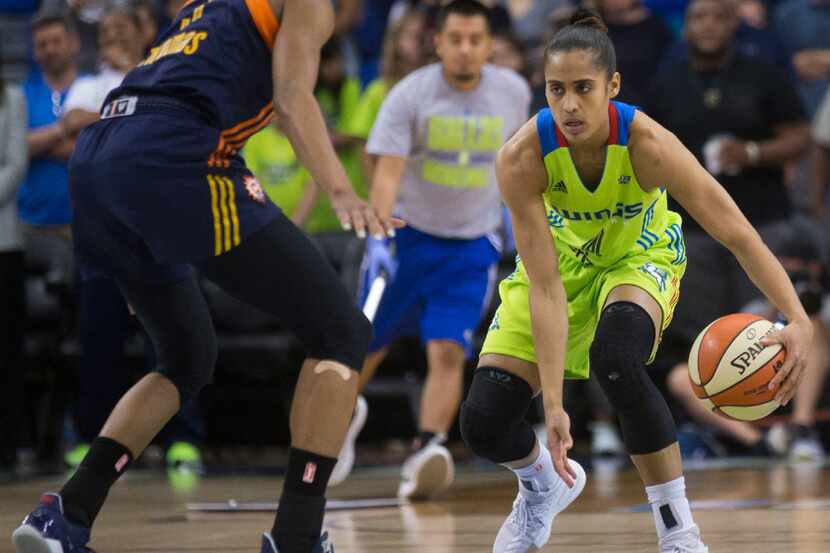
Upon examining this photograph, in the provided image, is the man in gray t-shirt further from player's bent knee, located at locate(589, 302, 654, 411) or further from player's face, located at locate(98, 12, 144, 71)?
player's bent knee, located at locate(589, 302, 654, 411)

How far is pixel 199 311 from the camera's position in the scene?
4961 millimetres

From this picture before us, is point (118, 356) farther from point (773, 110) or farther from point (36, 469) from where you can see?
point (773, 110)

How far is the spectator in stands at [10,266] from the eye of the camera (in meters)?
9.11

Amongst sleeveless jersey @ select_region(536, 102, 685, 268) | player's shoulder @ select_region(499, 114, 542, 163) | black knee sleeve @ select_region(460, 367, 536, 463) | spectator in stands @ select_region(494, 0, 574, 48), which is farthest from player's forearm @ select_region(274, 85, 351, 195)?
spectator in stands @ select_region(494, 0, 574, 48)

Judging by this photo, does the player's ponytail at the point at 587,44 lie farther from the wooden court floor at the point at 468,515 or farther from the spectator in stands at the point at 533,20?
the spectator in stands at the point at 533,20

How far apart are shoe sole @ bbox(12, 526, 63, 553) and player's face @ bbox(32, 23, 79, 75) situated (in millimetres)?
5718

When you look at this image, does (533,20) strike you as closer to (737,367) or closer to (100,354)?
(100,354)

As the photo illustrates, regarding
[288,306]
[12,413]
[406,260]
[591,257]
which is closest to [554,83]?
[591,257]

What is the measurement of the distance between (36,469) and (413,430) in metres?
2.33

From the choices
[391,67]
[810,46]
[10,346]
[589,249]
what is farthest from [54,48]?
[589,249]

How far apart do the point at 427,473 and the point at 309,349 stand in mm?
2903

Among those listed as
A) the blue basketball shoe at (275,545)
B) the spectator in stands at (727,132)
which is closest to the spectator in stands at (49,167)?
the spectator in stands at (727,132)

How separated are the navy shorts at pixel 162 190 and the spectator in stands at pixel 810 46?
642 cm

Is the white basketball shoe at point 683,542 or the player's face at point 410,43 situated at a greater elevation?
the player's face at point 410,43
